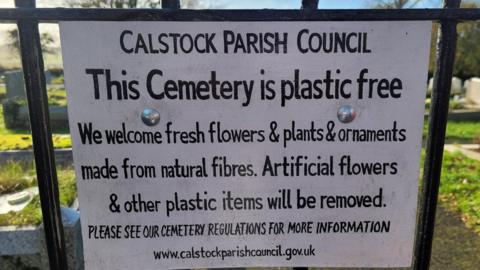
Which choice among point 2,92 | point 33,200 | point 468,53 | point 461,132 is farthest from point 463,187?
point 468,53

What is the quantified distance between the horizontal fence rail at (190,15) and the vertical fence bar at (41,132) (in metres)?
0.04

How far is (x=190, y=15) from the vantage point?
50.5 inches

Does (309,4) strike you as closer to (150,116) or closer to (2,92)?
(150,116)

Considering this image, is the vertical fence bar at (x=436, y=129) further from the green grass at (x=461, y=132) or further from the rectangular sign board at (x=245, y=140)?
the green grass at (x=461, y=132)

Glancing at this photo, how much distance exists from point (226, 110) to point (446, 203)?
4737mm

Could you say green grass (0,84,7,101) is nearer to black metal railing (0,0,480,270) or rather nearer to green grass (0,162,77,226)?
green grass (0,162,77,226)

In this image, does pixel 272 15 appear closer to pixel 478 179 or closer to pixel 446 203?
pixel 446 203

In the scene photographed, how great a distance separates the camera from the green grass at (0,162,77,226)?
2912mm

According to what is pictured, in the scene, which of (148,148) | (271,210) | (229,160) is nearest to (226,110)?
(229,160)

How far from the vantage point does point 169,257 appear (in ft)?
4.83

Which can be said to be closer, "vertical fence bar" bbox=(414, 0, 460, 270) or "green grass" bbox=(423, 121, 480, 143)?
"vertical fence bar" bbox=(414, 0, 460, 270)

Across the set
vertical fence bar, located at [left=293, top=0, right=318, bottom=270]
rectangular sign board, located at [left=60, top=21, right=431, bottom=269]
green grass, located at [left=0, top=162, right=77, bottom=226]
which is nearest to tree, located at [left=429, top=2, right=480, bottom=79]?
green grass, located at [left=0, top=162, right=77, bottom=226]

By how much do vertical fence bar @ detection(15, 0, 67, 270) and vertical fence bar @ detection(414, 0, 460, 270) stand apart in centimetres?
141

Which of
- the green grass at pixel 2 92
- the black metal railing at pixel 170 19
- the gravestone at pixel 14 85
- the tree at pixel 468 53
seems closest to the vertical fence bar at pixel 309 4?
the black metal railing at pixel 170 19
